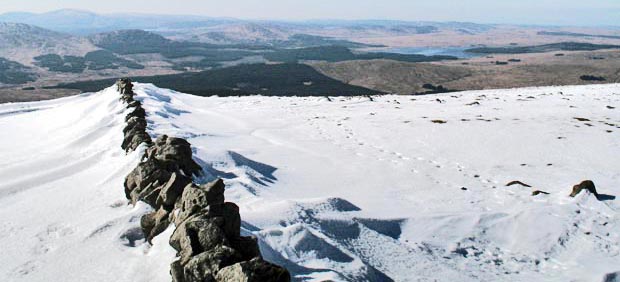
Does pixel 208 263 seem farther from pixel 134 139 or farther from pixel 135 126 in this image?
pixel 135 126

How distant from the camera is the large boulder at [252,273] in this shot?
212 inches

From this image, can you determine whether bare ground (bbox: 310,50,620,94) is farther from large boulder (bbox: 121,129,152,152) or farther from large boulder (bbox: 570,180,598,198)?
large boulder (bbox: 121,129,152,152)

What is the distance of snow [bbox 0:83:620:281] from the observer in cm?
813

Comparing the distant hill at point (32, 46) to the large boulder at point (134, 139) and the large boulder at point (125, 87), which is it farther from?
the large boulder at point (134, 139)

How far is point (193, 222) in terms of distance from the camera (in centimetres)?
692

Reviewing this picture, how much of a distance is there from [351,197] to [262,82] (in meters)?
85.3

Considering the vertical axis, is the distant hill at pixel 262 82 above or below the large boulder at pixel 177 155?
below

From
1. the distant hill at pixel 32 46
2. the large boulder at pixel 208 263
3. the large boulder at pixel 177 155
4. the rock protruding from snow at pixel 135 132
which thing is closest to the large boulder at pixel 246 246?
the large boulder at pixel 208 263

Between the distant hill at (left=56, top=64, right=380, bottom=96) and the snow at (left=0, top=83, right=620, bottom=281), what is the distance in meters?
56.9

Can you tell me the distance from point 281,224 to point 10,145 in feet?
47.0

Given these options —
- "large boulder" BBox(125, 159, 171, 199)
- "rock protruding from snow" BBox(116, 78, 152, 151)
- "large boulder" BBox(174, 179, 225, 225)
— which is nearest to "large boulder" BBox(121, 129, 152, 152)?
"rock protruding from snow" BBox(116, 78, 152, 151)

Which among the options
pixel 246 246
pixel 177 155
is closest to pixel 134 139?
pixel 177 155

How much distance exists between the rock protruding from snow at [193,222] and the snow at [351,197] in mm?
404

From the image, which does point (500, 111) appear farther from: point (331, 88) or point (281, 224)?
point (331, 88)
